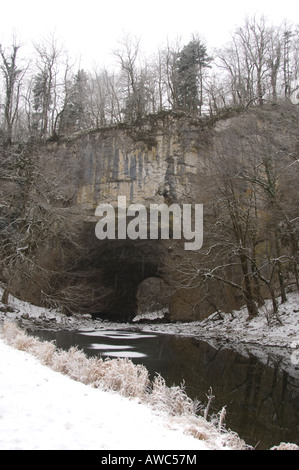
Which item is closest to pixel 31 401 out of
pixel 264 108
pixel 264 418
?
pixel 264 418

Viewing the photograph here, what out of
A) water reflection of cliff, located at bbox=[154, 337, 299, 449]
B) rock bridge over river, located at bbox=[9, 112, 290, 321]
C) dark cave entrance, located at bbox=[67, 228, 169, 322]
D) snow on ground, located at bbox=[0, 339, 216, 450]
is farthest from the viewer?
dark cave entrance, located at bbox=[67, 228, 169, 322]

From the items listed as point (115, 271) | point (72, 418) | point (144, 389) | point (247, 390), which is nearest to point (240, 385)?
point (247, 390)

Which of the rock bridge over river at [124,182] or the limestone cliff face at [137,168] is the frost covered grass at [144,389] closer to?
the rock bridge over river at [124,182]

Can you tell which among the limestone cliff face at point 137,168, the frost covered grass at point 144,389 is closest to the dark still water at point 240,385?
the frost covered grass at point 144,389

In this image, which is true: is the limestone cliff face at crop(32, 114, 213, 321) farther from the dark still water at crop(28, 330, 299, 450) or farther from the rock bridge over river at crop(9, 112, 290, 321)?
the dark still water at crop(28, 330, 299, 450)

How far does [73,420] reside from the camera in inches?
149

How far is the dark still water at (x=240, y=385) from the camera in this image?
4.61m

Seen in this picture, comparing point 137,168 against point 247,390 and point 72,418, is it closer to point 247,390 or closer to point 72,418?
point 247,390

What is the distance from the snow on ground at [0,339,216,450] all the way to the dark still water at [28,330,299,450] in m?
1.24

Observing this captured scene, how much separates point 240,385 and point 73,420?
4.28m

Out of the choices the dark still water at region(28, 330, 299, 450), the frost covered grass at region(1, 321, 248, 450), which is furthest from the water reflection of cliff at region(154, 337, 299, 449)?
the frost covered grass at region(1, 321, 248, 450)

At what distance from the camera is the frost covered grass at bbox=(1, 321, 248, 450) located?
149 inches

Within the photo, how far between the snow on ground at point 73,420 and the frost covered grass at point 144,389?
0.19 metres
